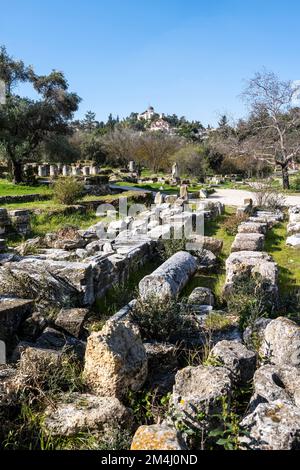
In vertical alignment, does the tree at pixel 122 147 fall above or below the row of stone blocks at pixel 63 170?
above

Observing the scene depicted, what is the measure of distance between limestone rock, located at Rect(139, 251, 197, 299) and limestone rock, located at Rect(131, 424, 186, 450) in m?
2.52

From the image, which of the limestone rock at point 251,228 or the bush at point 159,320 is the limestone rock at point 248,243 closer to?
the limestone rock at point 251,228

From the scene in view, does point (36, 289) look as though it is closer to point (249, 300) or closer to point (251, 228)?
point (249, 300)

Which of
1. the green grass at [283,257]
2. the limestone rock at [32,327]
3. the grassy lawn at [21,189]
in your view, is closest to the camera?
the limestone rock at [32,327]

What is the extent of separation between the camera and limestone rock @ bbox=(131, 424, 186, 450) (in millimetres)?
2209

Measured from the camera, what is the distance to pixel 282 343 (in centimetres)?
370

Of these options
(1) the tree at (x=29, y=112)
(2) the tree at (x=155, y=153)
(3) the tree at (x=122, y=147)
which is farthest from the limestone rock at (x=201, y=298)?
(3) the tree at (x=122, y=147)

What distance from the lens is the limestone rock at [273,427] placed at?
230 centimetres

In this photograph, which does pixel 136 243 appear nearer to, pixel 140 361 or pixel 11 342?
pixel 11 342

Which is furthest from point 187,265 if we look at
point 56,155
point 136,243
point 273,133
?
point 273,133

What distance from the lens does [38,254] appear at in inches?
316

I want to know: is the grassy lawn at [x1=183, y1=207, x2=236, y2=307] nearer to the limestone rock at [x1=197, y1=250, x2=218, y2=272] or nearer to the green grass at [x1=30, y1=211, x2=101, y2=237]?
the limestone rock at [x1=197, y1=250, x2=218, y2=272]

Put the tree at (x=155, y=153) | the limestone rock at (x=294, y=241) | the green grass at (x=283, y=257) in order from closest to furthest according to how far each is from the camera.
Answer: the green grass at (x=283, y=257) → the limestone rock at (x=294, y=241) → the tree at (x=155, y=153)

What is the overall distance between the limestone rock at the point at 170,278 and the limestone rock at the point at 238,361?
1.50 metres
